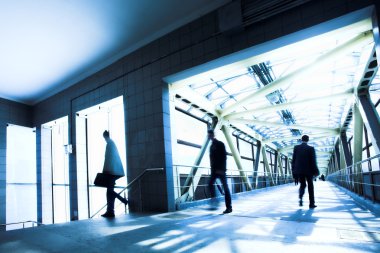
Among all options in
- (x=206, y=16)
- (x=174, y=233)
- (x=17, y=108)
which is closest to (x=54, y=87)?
(x=17, y=108)

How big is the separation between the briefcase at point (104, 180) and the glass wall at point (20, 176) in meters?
6.03

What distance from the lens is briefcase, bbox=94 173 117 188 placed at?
4805 millimetres

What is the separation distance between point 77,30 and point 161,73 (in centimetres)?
200

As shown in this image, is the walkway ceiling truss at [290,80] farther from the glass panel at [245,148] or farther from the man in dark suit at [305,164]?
the glass panel at [245,148]

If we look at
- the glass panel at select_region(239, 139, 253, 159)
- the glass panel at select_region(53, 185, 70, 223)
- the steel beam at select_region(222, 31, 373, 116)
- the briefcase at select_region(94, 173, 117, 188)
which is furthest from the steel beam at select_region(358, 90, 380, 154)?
the glass panel at select_region(53, 185, 70, 223)

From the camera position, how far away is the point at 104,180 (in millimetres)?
4844

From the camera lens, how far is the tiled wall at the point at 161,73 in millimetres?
4246

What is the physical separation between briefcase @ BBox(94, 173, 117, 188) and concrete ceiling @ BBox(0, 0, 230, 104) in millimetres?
3121

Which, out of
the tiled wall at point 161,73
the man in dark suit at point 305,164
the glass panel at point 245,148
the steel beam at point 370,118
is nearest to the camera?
the tiled wall at point 161,73

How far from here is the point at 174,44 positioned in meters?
5.58

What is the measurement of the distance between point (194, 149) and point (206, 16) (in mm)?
6256

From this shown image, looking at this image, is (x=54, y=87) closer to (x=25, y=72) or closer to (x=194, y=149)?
(x=25, y=72)

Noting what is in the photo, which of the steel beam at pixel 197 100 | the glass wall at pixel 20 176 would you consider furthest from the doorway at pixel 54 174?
the steel beam at pixel 197 100

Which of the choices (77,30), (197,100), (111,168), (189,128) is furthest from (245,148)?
(77,30)
